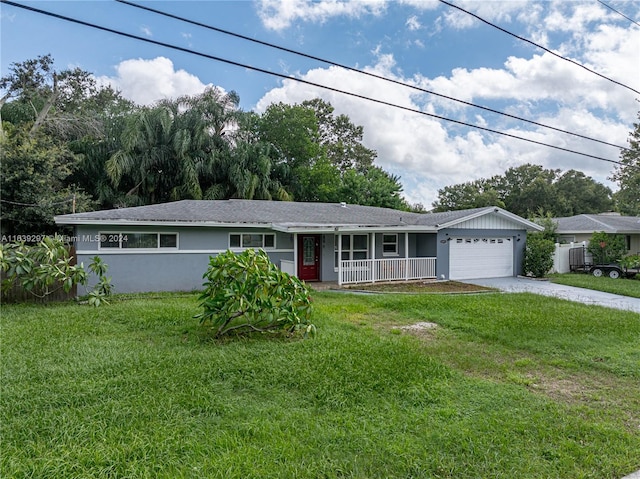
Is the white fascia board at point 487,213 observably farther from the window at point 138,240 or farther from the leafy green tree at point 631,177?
the leafy green tree at point 631,177

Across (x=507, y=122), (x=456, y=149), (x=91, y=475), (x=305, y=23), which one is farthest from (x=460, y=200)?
(x=91, y=475)

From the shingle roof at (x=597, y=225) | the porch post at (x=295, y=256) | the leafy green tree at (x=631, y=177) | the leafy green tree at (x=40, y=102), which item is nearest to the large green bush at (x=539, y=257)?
the shingle roof at (x=597, y=225)

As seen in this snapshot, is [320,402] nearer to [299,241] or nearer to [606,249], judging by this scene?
[299,241]

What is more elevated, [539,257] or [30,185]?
[30,185]

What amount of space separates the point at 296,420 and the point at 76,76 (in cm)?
2786

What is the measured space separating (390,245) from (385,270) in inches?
70.7

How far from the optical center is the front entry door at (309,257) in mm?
13305

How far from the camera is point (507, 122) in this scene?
1247cm

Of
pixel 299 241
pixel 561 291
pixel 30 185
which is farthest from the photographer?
pixel 30 185

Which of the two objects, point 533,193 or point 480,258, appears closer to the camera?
point 480,258

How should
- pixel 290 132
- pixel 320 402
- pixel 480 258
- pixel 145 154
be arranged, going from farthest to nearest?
pixel 290 132
pixel 145 154
pixel 480 258
pixel 320 402

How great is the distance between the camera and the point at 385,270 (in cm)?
1318

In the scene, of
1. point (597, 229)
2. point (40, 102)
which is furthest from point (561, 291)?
point (40, 102)

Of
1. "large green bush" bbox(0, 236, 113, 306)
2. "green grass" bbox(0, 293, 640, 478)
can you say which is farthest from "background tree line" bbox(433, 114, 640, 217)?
"large green bush" bbox(0, 236, 113, 306)
